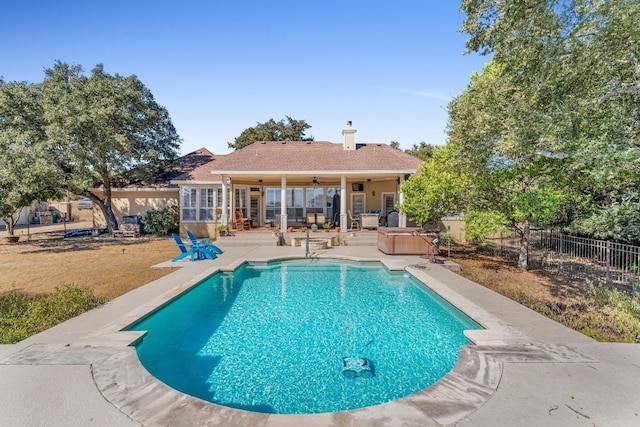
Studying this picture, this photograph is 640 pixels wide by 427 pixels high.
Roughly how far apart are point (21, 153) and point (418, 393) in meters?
20.5

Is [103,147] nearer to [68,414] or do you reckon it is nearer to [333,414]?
[68,414]

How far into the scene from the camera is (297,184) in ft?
71.4

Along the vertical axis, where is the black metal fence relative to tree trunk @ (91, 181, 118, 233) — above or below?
below

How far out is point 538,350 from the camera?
4.96 m

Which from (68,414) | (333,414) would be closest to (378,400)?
(333,414)

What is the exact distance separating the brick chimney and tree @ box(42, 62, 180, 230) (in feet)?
44.9

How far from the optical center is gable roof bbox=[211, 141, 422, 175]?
17.6 metres

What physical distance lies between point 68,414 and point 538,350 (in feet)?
22.0

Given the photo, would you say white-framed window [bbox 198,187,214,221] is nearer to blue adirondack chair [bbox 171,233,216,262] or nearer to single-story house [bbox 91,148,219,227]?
single-story house [bbox 91,148,219,227]

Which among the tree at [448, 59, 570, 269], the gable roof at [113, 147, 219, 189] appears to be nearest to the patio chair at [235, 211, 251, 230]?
the gable roof at [113, 147, 219, 189]

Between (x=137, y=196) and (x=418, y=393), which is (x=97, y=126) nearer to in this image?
(x=137, y=196)

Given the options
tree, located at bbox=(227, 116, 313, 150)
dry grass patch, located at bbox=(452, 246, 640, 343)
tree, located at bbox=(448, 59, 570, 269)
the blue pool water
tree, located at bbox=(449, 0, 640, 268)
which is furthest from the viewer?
tree, located at bbox=(227, 116, 313, 150)

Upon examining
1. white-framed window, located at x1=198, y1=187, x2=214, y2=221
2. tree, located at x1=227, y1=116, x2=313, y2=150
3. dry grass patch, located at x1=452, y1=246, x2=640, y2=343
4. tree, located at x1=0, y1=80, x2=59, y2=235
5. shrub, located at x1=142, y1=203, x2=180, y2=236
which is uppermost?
tree, located at x1=227, y1=116, x2=313, y2=150

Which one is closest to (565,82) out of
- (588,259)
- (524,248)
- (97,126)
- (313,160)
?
(524,248)
